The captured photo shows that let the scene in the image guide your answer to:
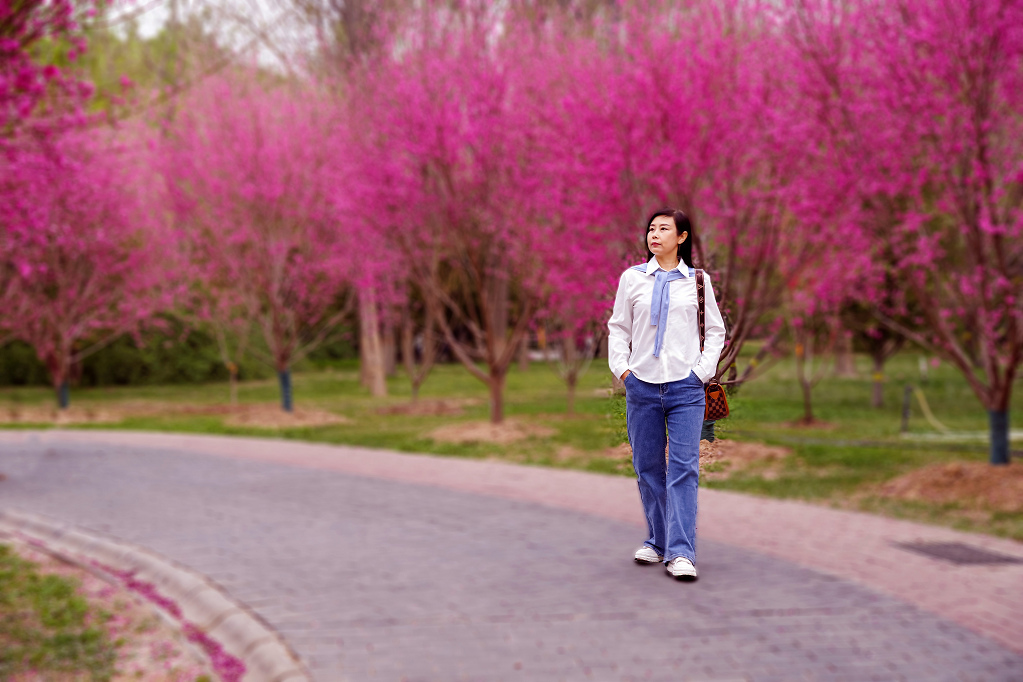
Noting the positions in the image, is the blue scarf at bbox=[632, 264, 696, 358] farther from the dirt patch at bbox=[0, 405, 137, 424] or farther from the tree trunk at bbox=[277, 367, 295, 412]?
the dirt patch at bbox=[0, 405, 137, 424]

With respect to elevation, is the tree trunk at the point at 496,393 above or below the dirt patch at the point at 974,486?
above

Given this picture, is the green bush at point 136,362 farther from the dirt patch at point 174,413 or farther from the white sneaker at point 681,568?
the white sneaker at point 681,568

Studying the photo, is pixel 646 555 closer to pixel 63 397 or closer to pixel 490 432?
pixel 490 432

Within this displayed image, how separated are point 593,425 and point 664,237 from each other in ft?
136

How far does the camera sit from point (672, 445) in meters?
1.17

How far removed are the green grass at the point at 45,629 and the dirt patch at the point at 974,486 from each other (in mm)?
76841

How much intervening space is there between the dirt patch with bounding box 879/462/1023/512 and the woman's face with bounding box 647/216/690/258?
4362cm

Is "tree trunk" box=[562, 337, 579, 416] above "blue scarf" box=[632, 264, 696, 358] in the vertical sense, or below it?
below

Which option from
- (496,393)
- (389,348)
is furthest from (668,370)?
(389,348)

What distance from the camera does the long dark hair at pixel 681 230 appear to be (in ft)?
4.03

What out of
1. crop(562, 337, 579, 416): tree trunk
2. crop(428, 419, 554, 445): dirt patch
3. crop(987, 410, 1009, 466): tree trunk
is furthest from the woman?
crop(428, 419, 554, 445): dirt patch

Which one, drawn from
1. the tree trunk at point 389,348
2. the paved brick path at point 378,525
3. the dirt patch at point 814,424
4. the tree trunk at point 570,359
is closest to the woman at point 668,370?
the tree trunk at point 570,359

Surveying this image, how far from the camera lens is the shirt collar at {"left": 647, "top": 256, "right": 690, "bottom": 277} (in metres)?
1.19

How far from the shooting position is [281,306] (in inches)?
2955
